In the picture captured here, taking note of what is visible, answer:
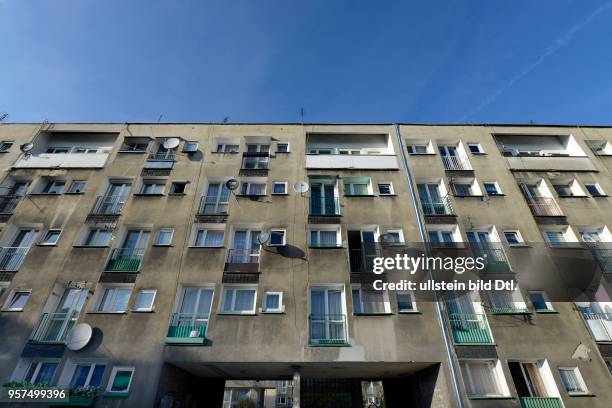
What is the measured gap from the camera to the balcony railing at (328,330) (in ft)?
39.5

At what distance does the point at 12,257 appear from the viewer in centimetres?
1457

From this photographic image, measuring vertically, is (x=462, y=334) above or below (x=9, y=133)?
below

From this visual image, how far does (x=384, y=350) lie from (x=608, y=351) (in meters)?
8.74

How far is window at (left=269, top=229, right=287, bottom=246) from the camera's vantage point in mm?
14987

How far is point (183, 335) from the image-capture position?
12.2 meters

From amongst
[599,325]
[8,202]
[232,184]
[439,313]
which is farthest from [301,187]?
[8,202]

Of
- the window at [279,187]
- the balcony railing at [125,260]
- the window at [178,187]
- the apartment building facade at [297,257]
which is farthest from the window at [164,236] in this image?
the window at [279,187]

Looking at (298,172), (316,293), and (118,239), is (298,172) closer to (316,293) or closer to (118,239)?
(316,293)

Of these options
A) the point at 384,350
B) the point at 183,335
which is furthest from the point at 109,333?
the point at 384,350

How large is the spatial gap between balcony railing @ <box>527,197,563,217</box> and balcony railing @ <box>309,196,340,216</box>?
1053 cm

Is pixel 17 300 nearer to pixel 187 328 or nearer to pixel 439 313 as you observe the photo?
pixel 187 328

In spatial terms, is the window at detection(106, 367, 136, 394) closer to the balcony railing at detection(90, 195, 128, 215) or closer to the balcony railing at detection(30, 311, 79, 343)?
the balcony railing at detection(30, 311, 79, 343)

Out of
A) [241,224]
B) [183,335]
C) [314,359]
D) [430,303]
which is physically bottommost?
[314,359]

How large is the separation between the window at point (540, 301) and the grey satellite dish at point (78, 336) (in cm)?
1816
